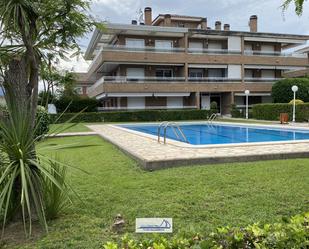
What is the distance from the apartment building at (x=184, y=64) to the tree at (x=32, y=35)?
99.9ft

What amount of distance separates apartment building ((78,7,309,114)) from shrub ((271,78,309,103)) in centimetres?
549

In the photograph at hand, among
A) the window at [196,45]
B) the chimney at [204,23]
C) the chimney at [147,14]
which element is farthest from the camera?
the chimney at [204,23]

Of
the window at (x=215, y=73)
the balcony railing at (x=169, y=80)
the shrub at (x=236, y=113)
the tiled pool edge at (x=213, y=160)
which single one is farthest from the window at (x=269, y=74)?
the tiled pool edge at (x=213, y=160)

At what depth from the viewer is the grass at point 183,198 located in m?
4.37

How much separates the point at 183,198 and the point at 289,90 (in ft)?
109

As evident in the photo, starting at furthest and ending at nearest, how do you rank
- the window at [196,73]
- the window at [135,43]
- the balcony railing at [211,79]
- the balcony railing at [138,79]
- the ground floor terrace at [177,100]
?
the window at [196,73], the balcony railing at [211,79], the window at [135,43], the ground floor terrace at [177,100], the balcony railing at [138,79]

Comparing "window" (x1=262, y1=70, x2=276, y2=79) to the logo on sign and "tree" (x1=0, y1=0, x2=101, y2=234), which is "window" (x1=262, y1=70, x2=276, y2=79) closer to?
"tree" (x1=0, y1=0, x2=101, y2=234)

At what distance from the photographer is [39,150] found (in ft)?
14.9

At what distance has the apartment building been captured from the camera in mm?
37219

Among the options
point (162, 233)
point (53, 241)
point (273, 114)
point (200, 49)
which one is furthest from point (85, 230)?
point (200, 49)

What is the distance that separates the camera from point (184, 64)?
39438 millimetres

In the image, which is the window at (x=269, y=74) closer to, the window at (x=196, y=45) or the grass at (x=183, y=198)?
the window at (x=196, y=45)

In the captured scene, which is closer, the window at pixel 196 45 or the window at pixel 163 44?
the window at pixel 163 44

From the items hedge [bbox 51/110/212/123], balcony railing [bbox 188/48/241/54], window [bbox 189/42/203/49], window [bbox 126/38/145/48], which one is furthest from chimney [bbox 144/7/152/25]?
hedge [bbox 51/110/212/123]
